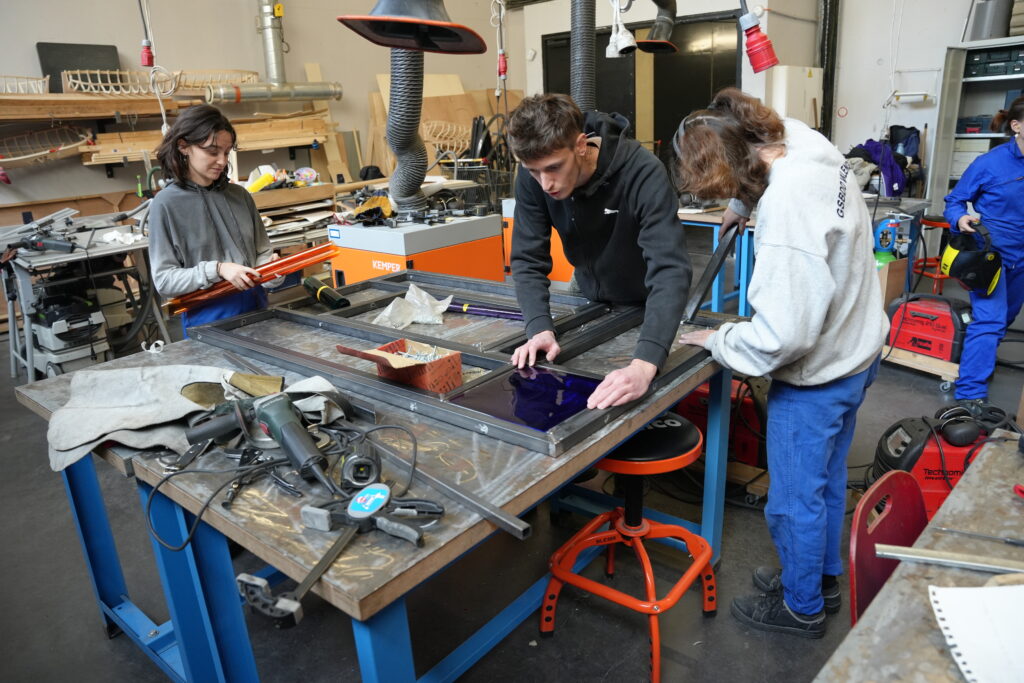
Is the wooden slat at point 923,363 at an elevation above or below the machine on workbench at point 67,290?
below

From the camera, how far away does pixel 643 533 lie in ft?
6.14

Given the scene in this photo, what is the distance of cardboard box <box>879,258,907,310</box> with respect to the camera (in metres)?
3.98

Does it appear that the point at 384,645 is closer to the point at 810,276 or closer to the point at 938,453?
the point at 810,276

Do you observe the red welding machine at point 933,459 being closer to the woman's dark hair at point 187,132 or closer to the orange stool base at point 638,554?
the orange stool base at point 638,554

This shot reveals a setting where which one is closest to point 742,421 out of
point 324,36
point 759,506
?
point 759,506

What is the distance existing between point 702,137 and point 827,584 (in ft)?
4.20

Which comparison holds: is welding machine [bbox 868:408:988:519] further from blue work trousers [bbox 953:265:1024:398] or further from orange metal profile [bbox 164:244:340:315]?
orange metal profile [bbox 164:244:340:315]

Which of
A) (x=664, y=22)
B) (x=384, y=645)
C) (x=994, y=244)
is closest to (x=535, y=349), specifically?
(x=384, y=645)

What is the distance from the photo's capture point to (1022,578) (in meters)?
0.95

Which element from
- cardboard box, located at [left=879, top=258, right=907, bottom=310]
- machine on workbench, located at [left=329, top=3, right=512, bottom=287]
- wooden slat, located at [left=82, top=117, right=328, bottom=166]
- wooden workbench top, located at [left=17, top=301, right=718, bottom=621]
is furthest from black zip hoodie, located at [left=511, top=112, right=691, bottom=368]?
wooden slat, located at [left=82, top=117, right=328, bottom=166]

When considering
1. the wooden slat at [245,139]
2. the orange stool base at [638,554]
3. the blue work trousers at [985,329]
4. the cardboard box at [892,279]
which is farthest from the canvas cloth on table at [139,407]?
the wooden slat at [245,139]

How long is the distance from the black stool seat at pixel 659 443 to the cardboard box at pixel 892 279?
276cm

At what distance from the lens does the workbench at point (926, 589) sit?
836 mm

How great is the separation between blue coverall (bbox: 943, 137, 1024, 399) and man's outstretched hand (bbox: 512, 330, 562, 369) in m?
2.51
